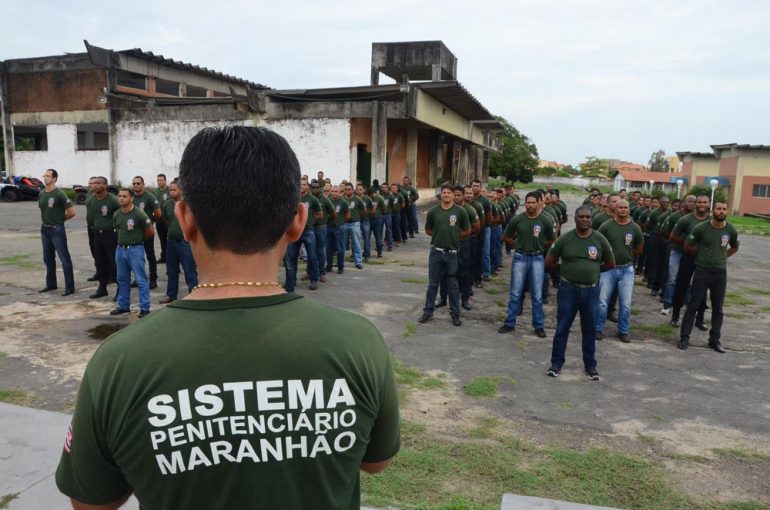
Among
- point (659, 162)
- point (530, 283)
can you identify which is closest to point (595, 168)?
point (659, 162)

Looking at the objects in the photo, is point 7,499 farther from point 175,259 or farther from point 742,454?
point 175,259

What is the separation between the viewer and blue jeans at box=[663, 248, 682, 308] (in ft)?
32.0

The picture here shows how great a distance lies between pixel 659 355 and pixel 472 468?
14.1 feet

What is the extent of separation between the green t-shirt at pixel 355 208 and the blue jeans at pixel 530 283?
18.1 ft

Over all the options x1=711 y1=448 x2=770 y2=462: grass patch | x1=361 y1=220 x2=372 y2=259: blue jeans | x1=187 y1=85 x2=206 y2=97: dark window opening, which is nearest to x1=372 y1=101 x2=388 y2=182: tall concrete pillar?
x1=361 y1=220 x2=372 y2=259: blue jeans

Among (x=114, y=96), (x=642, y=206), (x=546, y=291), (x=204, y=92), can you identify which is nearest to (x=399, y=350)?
(x=546, y=291)

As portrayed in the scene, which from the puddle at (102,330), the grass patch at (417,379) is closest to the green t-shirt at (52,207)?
the puddle at (102,330)

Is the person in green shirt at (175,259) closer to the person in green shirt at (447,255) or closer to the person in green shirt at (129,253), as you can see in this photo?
the person in green shirt at (129,253)

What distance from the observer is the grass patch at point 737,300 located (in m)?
10.9

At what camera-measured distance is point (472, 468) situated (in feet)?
13.9

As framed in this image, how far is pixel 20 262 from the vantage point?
492 inches

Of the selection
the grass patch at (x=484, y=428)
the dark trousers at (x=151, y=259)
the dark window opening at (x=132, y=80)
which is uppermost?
the dark window opening at (x=132, y=80)

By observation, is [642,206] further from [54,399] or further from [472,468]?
[54,399]

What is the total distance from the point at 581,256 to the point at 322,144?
58.4 feet
